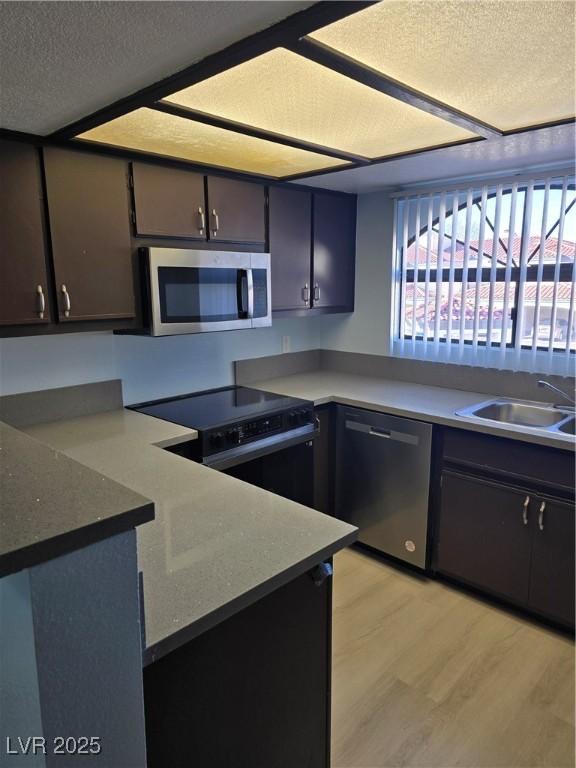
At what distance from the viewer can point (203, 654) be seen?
1106mm

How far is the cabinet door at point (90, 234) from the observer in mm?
2016

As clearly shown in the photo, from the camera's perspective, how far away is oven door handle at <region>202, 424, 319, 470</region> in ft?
7.64

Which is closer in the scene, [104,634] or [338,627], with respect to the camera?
[104,634]

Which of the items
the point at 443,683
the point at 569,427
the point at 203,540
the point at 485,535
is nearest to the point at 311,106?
the point at 203,540

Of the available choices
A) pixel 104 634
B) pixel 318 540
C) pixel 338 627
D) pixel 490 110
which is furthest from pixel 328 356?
pixel 104 634

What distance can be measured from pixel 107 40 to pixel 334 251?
7.27ft

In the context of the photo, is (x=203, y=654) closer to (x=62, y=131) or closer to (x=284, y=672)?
(x=284, y=672)

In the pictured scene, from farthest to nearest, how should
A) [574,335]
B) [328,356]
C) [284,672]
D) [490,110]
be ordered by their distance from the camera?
[328,356] < [574,335] < [490,110] < [284,672]

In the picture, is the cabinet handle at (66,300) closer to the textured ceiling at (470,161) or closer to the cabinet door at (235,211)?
the cabinet door at (235,211)

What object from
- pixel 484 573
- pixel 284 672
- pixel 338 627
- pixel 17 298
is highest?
pixel 17 298

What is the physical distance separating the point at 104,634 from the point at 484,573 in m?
2.19

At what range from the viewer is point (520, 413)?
271 cm

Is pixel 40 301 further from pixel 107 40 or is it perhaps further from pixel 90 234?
pixel 107 40

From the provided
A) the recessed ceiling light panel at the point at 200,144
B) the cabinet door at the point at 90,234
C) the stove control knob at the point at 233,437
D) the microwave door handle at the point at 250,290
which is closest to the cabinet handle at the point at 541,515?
the stove control knob at the point at 233,437
